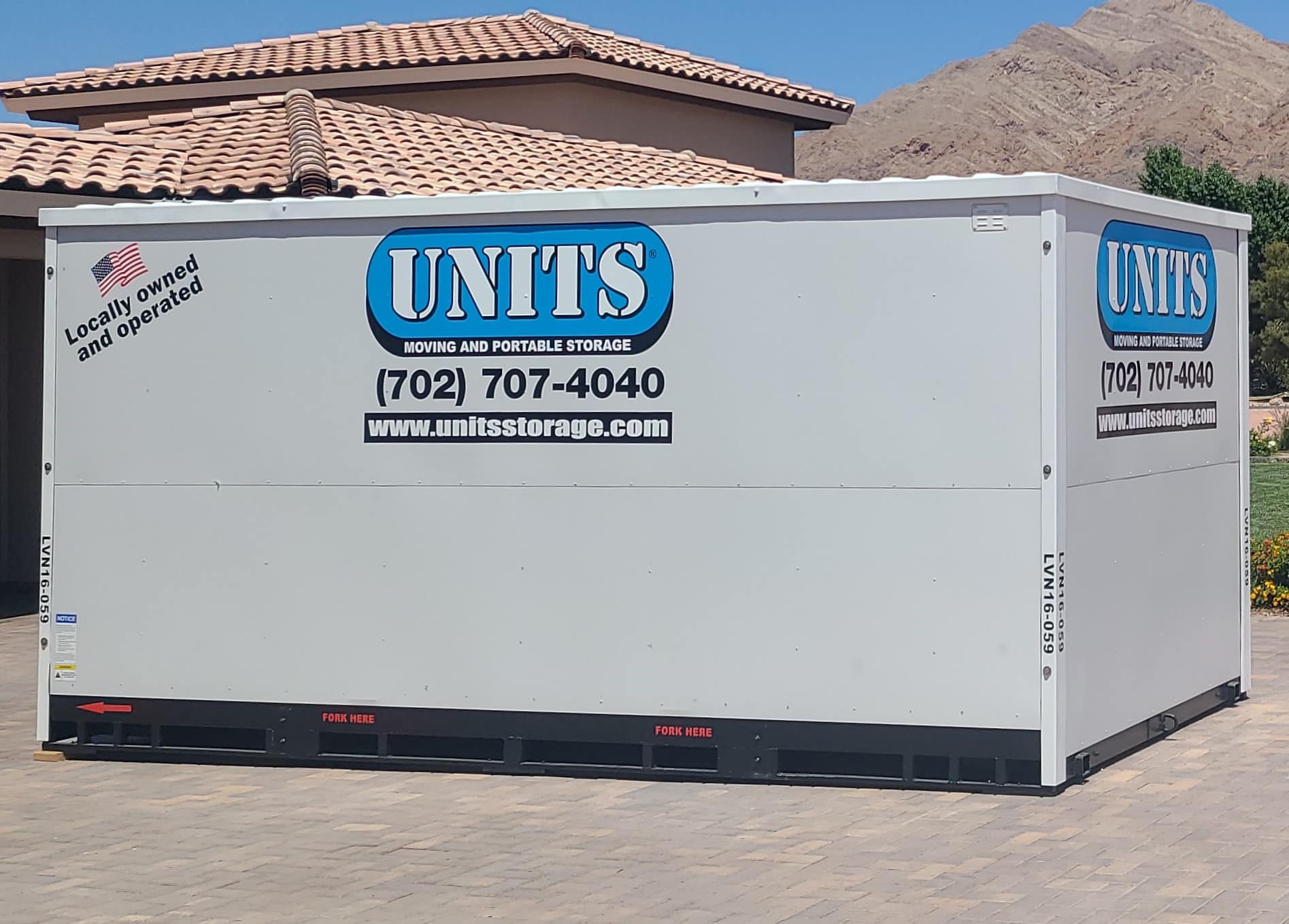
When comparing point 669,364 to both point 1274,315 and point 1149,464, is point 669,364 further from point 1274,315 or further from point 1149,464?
point 1274,315

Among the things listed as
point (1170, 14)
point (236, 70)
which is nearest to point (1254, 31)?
point (1170, 14)

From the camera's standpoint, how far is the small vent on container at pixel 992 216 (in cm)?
808

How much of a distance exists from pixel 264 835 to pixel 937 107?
574 ft

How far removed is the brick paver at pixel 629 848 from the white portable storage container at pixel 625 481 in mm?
291

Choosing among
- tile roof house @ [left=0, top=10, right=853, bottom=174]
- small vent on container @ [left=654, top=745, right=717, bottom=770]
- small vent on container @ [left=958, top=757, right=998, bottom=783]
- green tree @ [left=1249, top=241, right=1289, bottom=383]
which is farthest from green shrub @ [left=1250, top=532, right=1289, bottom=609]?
green tree @ [left=1249, top=241, right=1289, bottom=383]

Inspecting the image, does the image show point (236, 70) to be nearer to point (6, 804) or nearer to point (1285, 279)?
point (6, 804)

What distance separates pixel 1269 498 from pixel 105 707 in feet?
72.3

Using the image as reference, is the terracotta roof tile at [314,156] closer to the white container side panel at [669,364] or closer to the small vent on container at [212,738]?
the white container side panel at [669,364]

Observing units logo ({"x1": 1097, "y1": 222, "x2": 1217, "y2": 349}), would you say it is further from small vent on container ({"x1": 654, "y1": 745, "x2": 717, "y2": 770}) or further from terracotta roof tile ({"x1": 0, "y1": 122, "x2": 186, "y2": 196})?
terracotta roof tile ({"x1": 0, "y1": 122, "x2": 186, "y2": 196})

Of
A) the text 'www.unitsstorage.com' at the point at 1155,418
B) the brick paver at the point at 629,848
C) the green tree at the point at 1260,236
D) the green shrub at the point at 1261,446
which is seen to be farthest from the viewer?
the green tree at the point at 1260,236

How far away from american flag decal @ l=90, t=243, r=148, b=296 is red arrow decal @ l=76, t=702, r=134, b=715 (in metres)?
2.11

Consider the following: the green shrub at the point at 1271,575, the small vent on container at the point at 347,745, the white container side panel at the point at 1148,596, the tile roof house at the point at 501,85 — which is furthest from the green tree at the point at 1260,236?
the small vent on container at the point at 347,745

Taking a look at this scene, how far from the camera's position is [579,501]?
342 inches

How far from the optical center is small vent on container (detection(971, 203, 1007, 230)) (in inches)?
318
